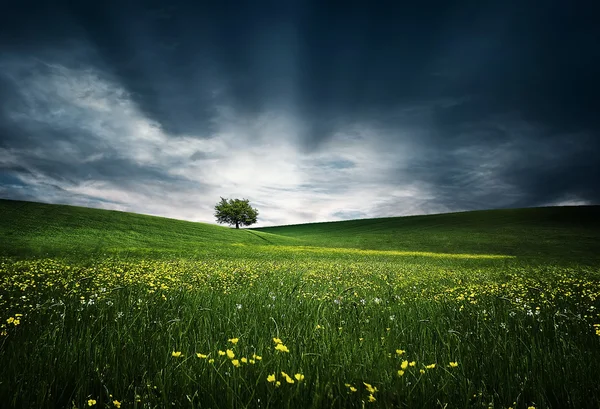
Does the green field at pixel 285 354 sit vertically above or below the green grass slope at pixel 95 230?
below

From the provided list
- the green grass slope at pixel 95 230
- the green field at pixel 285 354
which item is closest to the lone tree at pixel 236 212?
the green grass slope at pixel 95 230

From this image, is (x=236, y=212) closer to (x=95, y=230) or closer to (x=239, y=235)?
(x=239, y=235)

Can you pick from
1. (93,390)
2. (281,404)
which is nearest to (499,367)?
(281,404)

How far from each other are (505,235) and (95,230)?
68141mm

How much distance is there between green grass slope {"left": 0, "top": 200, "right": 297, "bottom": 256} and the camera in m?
33.9

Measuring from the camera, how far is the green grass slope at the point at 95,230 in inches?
1335

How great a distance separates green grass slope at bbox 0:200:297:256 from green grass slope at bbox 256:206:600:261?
23517 mm

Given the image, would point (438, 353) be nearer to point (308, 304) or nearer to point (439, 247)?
point (308, 304)

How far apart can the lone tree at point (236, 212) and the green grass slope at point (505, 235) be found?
3916 cm

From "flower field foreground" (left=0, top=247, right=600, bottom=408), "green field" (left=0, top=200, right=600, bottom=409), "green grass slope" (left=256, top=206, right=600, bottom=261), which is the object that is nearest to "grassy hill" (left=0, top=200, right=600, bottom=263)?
"green grass slope" (left=256, top=206, right=600, bottom=261)

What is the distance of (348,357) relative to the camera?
10.3 feet

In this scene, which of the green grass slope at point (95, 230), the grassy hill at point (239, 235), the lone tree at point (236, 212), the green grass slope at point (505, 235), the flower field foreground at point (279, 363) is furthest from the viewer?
the lone tree at point (236, 212)

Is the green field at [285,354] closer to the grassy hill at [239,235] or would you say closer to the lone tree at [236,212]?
the grassy hill at [239,235]

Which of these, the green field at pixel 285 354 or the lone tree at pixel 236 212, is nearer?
the green field at pixel 285 354
